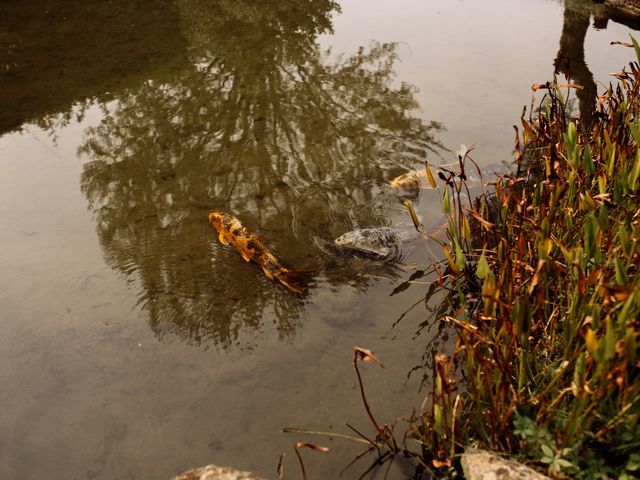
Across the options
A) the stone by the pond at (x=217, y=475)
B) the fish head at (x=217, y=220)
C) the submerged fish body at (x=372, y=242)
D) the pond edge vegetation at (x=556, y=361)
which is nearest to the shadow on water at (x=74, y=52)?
the fish head at (x=217, y=220)

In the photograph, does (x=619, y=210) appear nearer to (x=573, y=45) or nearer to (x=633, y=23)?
(x=573, y=45)

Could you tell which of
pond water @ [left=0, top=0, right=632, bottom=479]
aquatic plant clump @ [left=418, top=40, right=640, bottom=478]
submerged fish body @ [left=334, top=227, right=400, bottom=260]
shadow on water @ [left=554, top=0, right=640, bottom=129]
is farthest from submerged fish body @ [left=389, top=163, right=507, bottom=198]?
aquatic plant clump @ [left=418, top=40, right=640, bottom=478]

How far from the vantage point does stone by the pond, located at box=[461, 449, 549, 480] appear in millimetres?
2205

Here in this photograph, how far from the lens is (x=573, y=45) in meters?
8.57

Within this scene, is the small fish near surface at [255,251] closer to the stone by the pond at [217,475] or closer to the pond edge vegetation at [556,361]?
the pond edge vegetation at [556,361]

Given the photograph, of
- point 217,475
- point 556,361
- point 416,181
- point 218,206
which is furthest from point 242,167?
point 556,361

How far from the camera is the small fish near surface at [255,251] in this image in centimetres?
412

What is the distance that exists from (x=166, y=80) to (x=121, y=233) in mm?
3512

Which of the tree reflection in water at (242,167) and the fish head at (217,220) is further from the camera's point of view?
the fish head at (217,220)

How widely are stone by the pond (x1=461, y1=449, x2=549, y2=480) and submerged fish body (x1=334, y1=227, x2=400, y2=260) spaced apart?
2.17 metres

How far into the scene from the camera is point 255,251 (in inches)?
167

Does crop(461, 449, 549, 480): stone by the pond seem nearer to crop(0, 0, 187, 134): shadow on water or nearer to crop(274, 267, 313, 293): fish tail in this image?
crop(274, 267, 313, 293): fish tail

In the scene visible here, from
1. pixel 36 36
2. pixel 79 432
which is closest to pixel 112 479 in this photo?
pixel 79 432

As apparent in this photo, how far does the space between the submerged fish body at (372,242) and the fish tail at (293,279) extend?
0.49 m
